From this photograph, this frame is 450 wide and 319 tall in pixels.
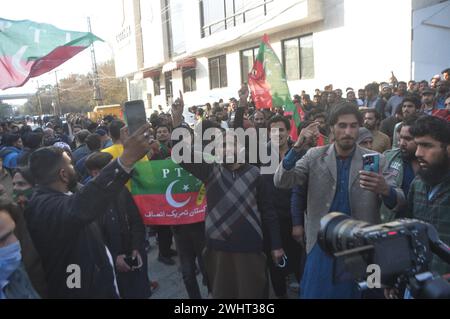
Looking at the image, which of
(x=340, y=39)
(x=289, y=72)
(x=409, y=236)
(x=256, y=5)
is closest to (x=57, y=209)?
(x=409, y=236)

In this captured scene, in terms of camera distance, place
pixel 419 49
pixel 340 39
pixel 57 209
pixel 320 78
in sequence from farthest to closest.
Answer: pixel 320 78, pixel 340 39, pixel 419 49, pixel 57 209

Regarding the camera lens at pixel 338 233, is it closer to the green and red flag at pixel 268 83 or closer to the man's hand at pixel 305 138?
the man's hand at pixel 305 138

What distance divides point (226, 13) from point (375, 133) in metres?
16.1

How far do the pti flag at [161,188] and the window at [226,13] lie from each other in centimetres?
1373

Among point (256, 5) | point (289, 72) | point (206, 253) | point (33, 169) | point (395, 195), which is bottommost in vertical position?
point (206, 253)

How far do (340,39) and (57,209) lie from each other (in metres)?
12.8

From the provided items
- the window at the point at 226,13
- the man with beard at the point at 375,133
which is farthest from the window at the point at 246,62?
the man with beard at the point at 375,133

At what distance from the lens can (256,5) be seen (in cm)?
1692

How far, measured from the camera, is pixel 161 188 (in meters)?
3.96

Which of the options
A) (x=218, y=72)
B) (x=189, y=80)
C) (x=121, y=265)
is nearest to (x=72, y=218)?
(x=121, y=265)

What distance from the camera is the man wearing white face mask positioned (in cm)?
184

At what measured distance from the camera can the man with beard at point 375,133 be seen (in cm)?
481

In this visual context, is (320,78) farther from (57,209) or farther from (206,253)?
(57,209)

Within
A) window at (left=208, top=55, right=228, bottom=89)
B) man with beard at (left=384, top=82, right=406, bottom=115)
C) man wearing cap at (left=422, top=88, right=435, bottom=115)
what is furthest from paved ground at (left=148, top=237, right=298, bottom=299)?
window at (left=208, top=55, right=228, bottom=89)
